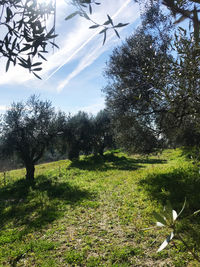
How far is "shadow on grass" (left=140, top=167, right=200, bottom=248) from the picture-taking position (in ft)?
18.7

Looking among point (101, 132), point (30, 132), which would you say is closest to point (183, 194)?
point (30, 132)

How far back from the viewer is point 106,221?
7.36m

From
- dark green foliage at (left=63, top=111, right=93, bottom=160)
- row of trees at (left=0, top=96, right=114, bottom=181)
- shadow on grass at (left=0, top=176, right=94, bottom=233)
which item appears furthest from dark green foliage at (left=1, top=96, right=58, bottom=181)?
dark green foliage at (left=63, top=111, right=93, bottom=160)

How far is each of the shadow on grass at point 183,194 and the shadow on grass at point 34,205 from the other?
3.92 m

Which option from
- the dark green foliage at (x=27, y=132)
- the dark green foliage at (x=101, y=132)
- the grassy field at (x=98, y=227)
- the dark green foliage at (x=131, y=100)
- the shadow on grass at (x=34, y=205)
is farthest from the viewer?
the dark green foliage at (x=101, y=132)

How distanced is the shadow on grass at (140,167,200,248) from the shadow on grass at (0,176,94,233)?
154 inches

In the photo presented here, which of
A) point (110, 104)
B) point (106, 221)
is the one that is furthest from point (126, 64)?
point (106, 221)

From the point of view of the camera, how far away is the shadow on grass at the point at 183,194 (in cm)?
569

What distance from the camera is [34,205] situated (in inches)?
397

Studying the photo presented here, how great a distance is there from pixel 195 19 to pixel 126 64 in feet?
37.0

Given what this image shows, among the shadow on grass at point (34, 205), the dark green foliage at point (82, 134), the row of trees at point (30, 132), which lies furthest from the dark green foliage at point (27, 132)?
the dark green foliage at point (82, 134)

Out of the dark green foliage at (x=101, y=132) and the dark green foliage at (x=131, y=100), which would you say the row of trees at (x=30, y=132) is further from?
the dark green foliage at (x=101, y=132)

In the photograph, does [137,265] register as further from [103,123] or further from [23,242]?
[103,123]

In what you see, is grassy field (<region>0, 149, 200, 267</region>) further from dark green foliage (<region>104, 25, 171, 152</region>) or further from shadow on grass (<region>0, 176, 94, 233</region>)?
dark green foliage (<region>104, 25, 171, 152</region>)
